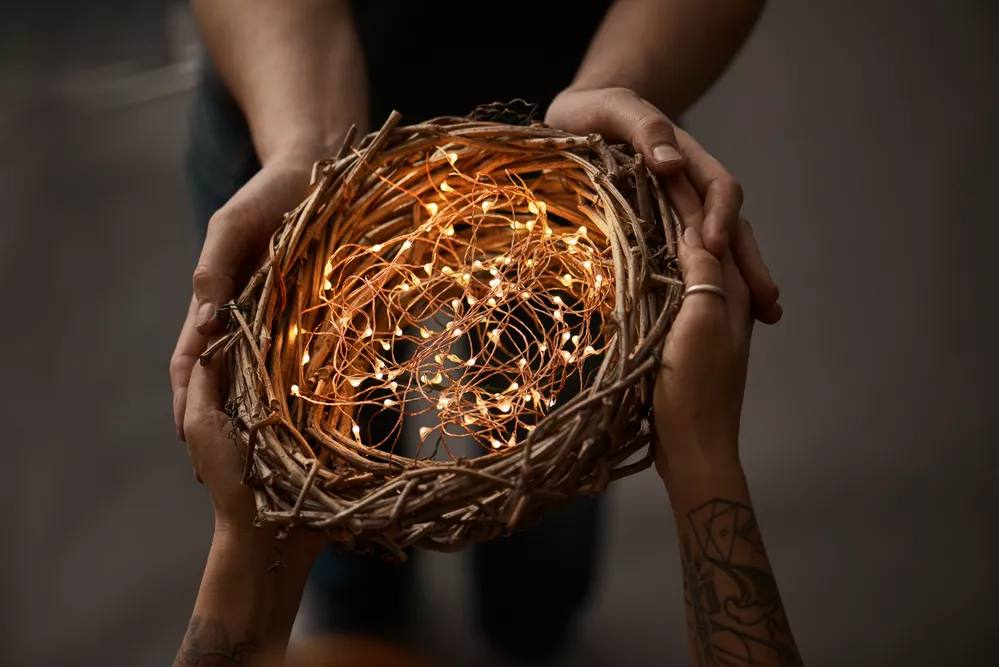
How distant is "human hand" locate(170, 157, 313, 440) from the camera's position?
Result: 2.12 ft

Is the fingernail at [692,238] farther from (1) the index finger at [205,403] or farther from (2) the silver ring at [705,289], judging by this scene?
(1) the index finger at [205,403]

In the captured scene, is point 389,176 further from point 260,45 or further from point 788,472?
point 788,472

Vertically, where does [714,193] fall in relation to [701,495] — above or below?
above

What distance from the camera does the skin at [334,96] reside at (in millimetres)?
615

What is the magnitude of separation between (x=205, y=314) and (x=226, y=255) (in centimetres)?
5

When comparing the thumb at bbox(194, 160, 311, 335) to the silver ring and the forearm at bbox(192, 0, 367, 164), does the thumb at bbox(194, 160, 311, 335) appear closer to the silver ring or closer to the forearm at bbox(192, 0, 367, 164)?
the forearm at bbox(192, 0, 367, 164)

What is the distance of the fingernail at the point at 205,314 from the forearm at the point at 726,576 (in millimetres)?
342

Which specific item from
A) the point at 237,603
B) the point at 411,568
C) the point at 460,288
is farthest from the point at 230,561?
the point at 411,568

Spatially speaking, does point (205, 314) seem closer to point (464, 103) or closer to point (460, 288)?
point (460, 288)

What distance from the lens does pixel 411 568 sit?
0.98 m

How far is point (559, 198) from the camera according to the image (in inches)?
26.9

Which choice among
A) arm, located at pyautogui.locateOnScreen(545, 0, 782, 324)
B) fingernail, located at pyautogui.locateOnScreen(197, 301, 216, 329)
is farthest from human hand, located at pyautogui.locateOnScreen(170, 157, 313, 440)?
arm, located at pyautogui.locateOnScreen(545, 0, 782, 324)

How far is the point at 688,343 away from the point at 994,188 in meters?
0.87

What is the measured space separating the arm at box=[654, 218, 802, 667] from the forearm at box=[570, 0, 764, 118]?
291 millimetres
